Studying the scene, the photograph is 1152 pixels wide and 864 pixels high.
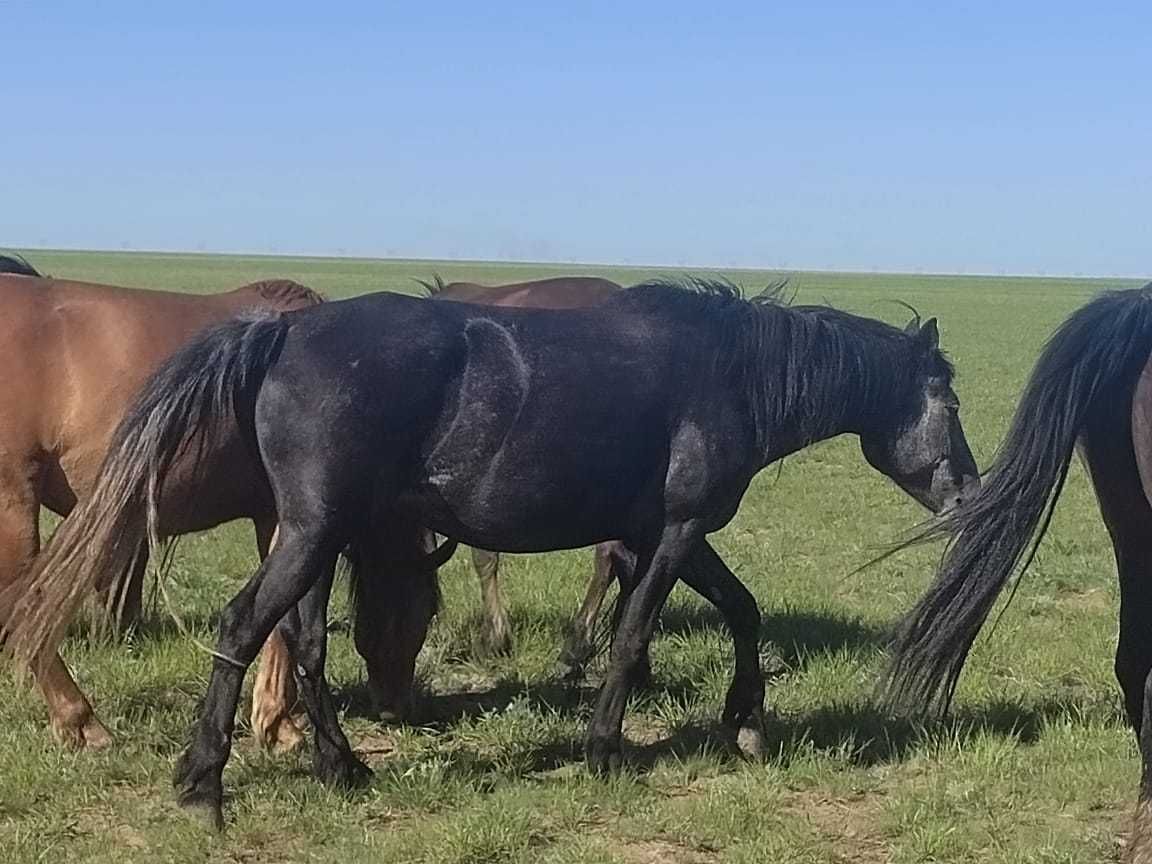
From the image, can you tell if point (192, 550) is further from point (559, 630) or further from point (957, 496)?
point (957, 496)

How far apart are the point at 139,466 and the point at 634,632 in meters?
1.92

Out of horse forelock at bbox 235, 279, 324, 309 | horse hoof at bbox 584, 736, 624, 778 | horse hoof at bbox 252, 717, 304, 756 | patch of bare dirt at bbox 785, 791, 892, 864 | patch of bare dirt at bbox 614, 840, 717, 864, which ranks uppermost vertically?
horse forelock at bbox 235, 279, 324, 309

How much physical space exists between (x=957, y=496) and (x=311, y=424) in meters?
2.73

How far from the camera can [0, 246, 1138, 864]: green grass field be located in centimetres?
421

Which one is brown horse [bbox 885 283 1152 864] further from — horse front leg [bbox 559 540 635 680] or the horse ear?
horse front leg [bbox 559 540 635 680]

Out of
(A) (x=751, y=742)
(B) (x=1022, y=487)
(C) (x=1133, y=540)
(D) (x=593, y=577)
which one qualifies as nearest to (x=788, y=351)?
(B) (x=1022, y=487)

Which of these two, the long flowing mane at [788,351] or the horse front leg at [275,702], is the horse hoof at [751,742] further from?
the horse front leg at [275,702]

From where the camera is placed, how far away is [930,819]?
14.5 feet

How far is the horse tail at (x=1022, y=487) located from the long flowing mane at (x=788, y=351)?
0.73 m

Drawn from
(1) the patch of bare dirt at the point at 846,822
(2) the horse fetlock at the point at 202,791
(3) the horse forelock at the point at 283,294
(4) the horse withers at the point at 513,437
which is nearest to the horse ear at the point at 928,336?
(4) the horse withers at the point at 513,437

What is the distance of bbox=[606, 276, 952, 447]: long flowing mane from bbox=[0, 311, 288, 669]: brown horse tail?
1.48 m

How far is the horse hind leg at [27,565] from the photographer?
4930 millimetres

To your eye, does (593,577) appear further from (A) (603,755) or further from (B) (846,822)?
(B) (846,822)

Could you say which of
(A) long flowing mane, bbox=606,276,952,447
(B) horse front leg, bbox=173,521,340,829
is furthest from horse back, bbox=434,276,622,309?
(B) horse front leg, bbox=173,521,340,829
